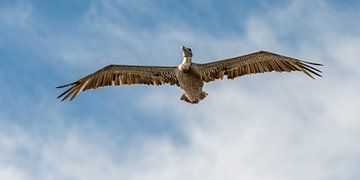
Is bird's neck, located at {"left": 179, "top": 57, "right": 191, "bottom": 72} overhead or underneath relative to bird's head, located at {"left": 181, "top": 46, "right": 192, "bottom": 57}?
underneath

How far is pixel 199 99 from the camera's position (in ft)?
83.8

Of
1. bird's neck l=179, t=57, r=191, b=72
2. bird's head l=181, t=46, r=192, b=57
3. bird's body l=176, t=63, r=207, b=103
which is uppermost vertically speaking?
bird's head l=181, t=46, r=192, b=57

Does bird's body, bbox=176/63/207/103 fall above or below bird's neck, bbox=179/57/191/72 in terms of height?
below

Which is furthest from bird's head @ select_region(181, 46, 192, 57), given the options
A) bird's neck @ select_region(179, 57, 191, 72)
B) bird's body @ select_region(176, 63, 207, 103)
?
bird's body @ select_region(176, 63, 207, 103)

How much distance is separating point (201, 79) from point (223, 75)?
158 centimetres

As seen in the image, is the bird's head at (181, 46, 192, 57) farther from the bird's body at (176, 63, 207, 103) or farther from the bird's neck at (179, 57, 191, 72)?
the bird's body at (176, 63, 207, 103)

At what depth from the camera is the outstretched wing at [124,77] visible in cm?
2619

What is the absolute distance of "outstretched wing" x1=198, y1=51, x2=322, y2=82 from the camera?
2638 cm

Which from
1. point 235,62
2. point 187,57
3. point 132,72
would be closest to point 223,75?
point 235,62

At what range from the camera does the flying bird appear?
2567 centimetres

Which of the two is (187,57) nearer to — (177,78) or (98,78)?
(177,78)

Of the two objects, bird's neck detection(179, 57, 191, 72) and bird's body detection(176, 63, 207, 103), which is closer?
bird's neck detection(179, 57, 191, 72)

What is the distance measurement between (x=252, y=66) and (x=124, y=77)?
604 cm

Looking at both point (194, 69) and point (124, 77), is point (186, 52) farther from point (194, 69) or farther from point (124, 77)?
point (124, 77)
